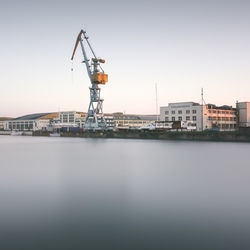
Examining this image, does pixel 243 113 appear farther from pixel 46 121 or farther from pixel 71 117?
pixel 46 121

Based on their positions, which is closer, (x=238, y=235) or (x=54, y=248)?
(x=54, y=248)

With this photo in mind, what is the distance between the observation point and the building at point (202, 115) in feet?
187

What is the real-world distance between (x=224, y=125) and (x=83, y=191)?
6111 cm

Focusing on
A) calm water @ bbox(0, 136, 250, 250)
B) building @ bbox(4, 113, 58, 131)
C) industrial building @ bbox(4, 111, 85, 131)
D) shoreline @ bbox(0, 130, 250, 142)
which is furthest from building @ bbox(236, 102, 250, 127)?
building @ bbox(4, 113, 58, 131)

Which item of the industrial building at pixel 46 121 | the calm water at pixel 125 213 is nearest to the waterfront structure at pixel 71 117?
the industrial building at pixel 46 121

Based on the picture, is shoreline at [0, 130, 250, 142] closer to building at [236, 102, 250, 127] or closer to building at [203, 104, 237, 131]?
building at [203, 104, 237, 131]

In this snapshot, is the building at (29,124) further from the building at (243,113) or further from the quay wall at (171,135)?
the building at (243,113)

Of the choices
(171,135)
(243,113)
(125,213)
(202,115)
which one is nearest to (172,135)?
(171,135)

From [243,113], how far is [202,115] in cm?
1839

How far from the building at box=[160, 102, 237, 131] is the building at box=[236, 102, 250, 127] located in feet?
5.05

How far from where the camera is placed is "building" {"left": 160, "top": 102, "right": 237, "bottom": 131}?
187 feet

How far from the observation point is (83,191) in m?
9.07

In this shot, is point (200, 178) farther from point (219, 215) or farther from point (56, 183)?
point (56, 183)

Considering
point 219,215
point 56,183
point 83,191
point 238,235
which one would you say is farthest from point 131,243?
point 56,183
